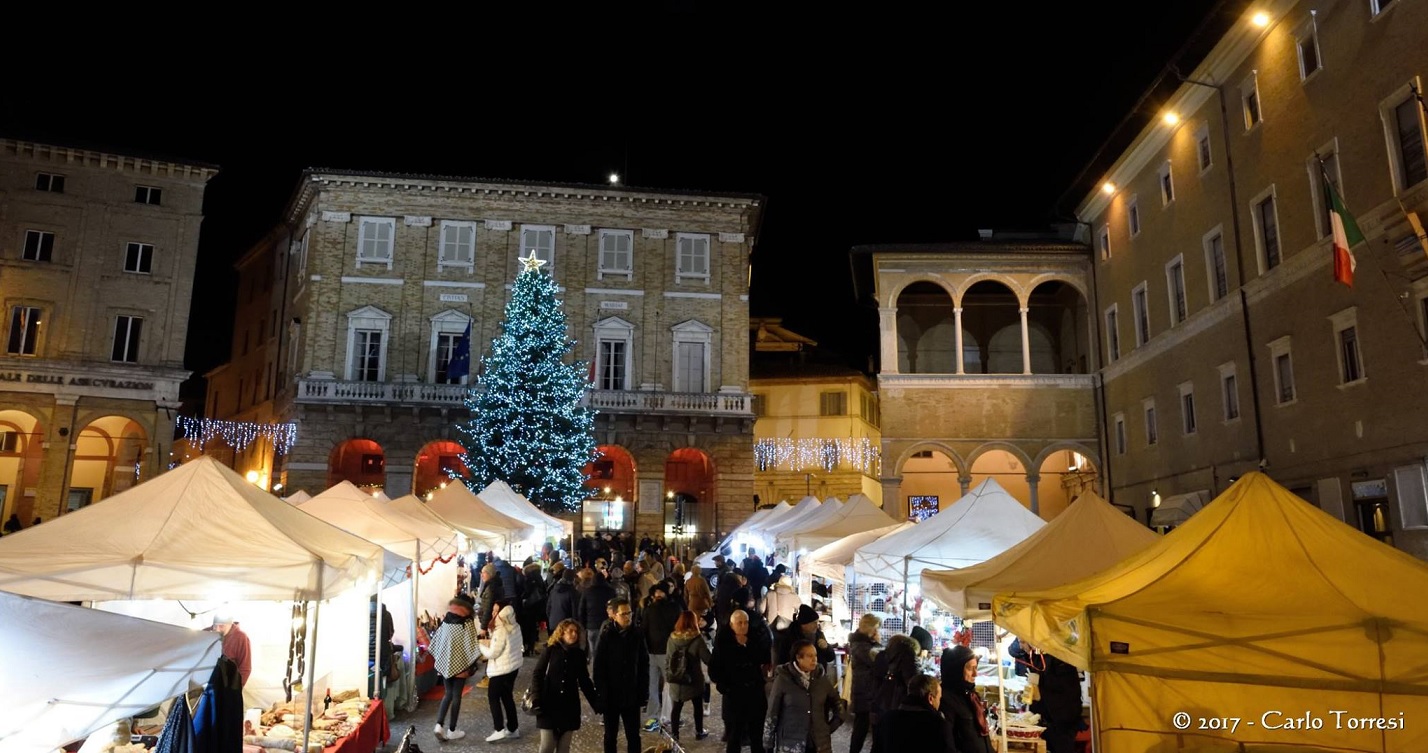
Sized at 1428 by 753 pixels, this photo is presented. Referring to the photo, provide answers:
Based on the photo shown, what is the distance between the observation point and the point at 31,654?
14.1 feet

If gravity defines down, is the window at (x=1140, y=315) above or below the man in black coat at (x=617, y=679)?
above

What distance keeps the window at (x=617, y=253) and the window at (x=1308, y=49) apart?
75.6 ft

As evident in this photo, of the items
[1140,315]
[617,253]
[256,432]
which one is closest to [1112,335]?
[1140,315]

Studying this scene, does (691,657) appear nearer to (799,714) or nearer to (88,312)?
(799,714)

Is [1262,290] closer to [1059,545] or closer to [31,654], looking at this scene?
[1059,545]

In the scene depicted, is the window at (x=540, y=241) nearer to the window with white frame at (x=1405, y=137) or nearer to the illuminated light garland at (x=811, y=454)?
the illuminated light garland at (x=811, y=454)

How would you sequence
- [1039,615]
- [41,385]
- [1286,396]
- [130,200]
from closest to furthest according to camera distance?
[1039,615]
[1286,396]
[41,385]
[130,200]

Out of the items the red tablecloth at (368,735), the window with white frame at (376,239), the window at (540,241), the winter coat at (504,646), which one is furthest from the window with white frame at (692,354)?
the red tablecloth at (368,735)

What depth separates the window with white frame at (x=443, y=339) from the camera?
33.9m

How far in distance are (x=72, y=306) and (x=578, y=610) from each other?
2859 cm

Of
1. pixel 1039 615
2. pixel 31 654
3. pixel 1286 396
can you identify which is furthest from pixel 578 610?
pixel 1286 396

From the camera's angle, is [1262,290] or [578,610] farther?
[1262,290]

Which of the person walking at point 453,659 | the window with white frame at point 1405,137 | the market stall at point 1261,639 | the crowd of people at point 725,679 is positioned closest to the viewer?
the market stall at point 1261,639

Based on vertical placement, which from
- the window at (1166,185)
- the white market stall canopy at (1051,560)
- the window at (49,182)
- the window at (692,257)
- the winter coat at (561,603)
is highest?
the window at (49,182)
